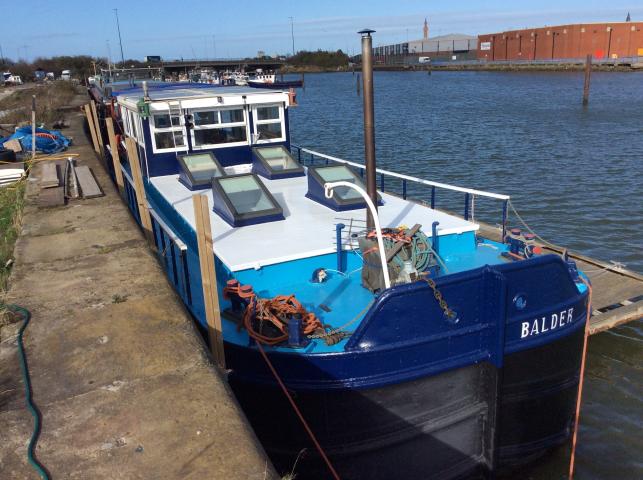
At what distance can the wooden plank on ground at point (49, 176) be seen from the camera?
14.0 metres

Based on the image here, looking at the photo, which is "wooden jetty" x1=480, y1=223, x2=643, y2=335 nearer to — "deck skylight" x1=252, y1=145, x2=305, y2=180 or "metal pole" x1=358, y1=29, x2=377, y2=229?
"metal pole" x1=358, y1=29, x2=377, y2=229

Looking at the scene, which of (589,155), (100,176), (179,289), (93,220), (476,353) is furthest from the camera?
(589,155)

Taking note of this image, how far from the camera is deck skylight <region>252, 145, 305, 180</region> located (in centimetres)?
1188

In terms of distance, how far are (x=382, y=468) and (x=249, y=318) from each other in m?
2.36

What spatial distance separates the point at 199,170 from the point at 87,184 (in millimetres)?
4479

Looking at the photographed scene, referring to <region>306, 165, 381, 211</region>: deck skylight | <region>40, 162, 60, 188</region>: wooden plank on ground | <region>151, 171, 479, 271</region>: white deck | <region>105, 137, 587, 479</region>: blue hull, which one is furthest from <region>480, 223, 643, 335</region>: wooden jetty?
<region>40, 162, 60, 188</region>: wooden plank on ground

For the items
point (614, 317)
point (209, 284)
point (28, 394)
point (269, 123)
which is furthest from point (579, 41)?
point (28, 394)

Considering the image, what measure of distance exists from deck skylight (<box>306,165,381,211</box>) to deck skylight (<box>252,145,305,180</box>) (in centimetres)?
148

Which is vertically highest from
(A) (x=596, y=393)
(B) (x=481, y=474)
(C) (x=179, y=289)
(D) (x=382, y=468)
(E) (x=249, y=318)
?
(E) (x=249, y=318)

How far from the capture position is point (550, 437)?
289 inches

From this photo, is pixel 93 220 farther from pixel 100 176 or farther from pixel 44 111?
pixel 44 111

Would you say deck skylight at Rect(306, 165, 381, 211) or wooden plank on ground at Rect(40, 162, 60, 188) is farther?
wooden plank on ground at Rect(40, 162, 60, 188)

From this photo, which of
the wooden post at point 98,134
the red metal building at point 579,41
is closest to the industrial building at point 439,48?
the red metal building at point 579,41

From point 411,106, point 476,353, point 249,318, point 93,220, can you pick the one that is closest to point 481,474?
point 476,353
